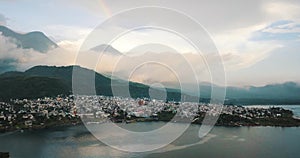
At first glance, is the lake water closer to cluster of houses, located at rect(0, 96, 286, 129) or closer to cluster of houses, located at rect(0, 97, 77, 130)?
cluster of houses, located at rect(0, 97, 77, 130)

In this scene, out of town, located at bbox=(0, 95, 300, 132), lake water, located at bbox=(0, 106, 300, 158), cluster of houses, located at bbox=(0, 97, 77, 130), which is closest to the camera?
lake water, located at bbox=(0, 106, 300, 158)

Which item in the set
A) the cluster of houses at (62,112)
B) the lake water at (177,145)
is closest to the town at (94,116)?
the cluster of houses at (62,112)

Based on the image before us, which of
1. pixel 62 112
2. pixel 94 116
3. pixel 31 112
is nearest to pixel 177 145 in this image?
pixel 94 116

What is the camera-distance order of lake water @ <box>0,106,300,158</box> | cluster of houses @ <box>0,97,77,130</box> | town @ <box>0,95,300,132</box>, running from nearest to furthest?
lake water @ <box>0,106,300,158</box> < cluster of houses @ <box>0,97,77,130</box> < town @ <box>0,95,300,132</box>

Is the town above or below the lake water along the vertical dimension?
above

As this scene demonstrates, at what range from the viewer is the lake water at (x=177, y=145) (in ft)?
28.1

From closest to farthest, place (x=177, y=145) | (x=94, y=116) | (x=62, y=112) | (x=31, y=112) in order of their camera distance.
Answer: (x=177, y=145) < (x=31, y=112) < (x=94, y=116) < (x=62, y=112)

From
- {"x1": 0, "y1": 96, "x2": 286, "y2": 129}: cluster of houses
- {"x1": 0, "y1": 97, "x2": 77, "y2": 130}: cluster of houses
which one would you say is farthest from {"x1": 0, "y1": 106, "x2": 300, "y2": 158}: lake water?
{"x1": 0, "y1": 96, "x2": 286, "y2": 129}: cluster of houses

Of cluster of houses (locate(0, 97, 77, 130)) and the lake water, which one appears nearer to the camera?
the lake water

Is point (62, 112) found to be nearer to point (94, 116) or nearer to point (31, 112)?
point (31, 112)

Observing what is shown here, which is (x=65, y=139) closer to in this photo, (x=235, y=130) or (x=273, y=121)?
(x=235, y=130)

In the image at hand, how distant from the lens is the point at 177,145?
9594 millimetres

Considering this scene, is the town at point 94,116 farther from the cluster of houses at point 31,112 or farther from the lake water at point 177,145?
the lake water at point 177,145

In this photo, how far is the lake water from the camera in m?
8.57
